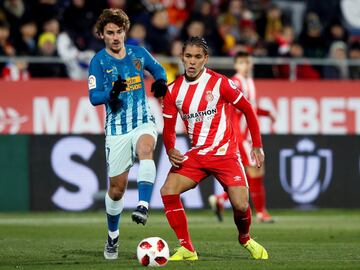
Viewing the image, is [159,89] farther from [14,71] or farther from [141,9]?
[141,9]

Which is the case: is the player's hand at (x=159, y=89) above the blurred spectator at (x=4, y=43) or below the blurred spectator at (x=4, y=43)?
below

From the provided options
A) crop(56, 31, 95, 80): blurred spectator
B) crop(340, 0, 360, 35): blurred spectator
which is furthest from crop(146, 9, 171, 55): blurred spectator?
crop(340, 0, 360, 35): blurred spectator

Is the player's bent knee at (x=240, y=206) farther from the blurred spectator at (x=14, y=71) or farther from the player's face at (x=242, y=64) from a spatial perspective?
the blurred spectator at (x=14, y=71)

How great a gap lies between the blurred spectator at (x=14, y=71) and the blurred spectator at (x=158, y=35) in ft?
8.12

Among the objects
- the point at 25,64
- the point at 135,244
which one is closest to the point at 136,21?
the point at 25,64

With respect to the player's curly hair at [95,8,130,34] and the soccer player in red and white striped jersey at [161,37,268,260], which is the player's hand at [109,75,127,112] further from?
the player's curly hair at [95,8,130,34]

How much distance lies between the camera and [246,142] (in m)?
15.7

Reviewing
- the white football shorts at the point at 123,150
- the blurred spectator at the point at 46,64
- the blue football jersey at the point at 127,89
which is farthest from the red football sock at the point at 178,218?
the blurred spectator at the point at 46,64

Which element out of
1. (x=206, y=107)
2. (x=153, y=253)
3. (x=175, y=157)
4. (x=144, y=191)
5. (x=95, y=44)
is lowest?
(x=153, y=253)

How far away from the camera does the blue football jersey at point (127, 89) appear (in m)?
10.1

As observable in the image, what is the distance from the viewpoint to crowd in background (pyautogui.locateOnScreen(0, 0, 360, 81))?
61.6ft

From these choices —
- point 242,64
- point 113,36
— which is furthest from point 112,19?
point 242,64

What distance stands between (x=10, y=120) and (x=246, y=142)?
4.79m

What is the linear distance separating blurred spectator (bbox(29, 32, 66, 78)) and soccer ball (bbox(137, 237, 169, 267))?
32.5 feet
